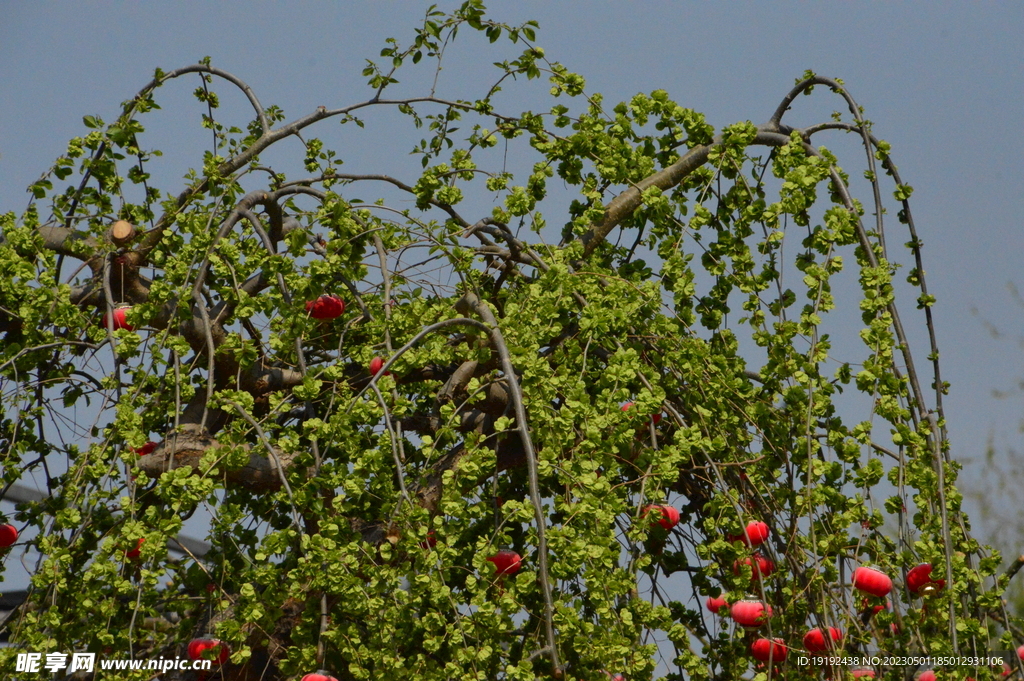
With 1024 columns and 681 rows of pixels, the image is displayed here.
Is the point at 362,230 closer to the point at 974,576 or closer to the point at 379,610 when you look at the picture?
the point at 379,610

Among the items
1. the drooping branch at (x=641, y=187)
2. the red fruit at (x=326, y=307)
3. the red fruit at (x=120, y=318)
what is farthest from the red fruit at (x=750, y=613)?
the red fruit at (x=120, y=318)

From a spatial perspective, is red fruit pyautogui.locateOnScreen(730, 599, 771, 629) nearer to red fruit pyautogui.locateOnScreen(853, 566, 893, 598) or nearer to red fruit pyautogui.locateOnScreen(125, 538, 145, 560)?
red fruit pyautogui.locateOnScreen(853, 566, 893, 598)

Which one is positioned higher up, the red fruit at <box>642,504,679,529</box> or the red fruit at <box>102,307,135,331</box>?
the red fruit at <box>102,307,135,331</box>

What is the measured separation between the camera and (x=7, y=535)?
242 cm

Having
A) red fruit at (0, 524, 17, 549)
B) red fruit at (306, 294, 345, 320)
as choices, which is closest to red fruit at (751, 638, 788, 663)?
red fruit at (306, 294, 345, 320)

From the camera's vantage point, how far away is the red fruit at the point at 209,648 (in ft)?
6.79

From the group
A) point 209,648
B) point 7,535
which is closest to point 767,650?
point 209,648

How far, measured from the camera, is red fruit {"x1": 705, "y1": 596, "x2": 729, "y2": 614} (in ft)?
7.18

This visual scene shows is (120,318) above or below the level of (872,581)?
above

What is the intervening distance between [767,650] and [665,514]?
1.16 feet

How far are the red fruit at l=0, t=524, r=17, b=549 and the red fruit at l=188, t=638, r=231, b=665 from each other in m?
0.61

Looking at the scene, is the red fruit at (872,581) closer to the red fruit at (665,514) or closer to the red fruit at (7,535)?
the red fruit at (665,514)

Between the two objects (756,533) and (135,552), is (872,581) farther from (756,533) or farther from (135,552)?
(135,552)

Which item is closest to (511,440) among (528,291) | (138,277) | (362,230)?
(528,291)
